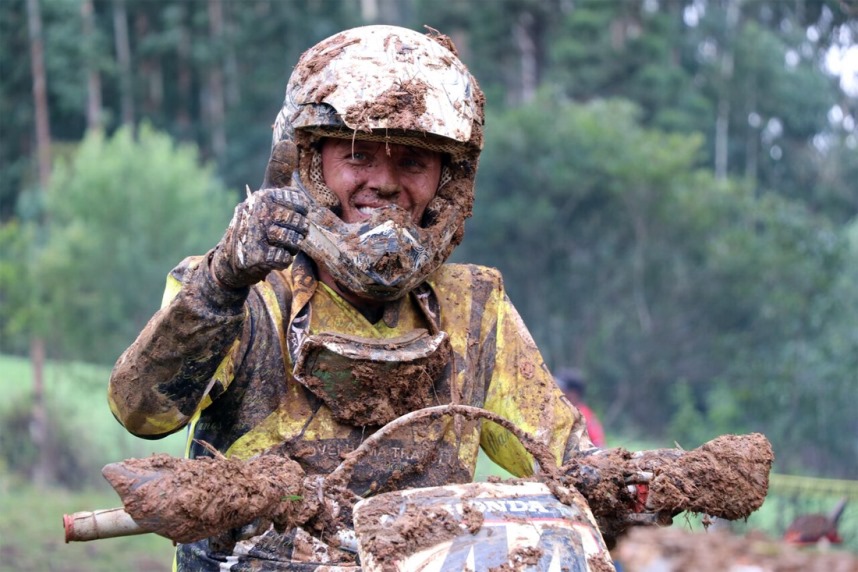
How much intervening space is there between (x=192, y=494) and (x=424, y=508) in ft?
1.94

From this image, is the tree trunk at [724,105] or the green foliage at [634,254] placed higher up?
the tree trunk at [724,105]

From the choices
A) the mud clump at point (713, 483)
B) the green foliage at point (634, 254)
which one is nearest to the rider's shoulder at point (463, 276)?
the mud clump at point (713, 483)

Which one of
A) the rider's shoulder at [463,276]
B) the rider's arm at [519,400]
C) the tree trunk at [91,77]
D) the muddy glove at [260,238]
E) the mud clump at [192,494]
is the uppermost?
the muddy glove at [260,238]

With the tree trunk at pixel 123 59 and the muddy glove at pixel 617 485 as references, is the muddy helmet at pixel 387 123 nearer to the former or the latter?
the muddy glove at pixel 617 485

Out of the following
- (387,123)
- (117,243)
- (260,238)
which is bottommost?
(117,243)

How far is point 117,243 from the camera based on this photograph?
23797 mm

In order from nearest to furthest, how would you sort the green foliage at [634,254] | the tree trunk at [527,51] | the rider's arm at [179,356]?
the rider's arm at [179,356]
the green foliage at [634,254]
the tree trunk at [527,51]

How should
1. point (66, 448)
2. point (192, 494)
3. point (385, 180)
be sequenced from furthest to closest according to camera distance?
1. point (66, 448)
2. point (385, 180)
3. point (192, 494)

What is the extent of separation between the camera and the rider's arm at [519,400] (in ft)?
15.0

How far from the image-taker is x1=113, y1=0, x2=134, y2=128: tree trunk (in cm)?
3443

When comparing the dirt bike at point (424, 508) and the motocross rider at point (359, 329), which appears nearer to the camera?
the dirt bike at point (424, 508)

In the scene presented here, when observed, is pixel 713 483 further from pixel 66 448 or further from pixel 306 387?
pixel 66 448

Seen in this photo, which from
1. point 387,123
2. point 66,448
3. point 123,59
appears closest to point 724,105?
point 123,59

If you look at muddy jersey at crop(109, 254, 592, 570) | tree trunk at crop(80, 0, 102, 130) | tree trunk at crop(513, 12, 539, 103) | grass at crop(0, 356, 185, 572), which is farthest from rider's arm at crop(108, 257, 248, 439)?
tree trunk at crop(513, 12, 539, 103)
